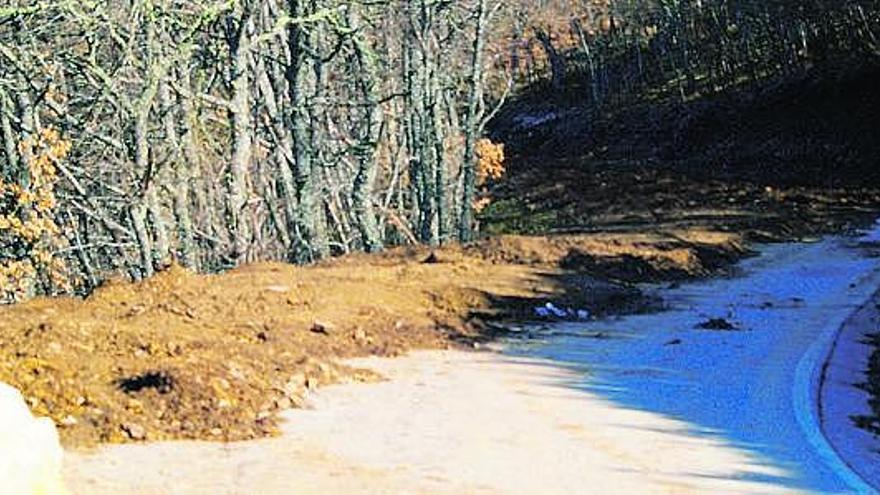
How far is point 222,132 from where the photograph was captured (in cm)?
3130

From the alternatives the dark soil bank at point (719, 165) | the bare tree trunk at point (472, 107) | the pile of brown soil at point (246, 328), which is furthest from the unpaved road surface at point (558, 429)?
the dark soil bank at point (719, 165)

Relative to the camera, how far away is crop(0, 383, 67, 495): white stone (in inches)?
210

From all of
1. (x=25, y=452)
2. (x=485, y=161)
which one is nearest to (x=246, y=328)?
(x=25, y=452)

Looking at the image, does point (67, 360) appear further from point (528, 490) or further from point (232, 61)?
point (232, 61)

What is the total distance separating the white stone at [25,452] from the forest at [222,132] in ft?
35.3

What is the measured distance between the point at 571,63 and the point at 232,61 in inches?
2226

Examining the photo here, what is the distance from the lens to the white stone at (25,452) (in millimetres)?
5339

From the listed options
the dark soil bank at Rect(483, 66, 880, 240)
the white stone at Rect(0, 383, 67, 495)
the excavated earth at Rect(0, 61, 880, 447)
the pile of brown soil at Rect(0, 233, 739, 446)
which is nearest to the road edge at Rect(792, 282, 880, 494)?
the excavated earth at Rect(0, 61, 880, 447)

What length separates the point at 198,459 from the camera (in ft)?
28.5

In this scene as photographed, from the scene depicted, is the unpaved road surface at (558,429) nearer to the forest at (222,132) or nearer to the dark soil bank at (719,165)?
the forest at (222,132)

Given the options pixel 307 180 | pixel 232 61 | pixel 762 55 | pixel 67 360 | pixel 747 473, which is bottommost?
pixel 747 473

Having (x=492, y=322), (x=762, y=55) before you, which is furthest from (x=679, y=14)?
(x=492, y=322)

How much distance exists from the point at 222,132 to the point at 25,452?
26.4 m

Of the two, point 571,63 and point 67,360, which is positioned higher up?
point 571,63
